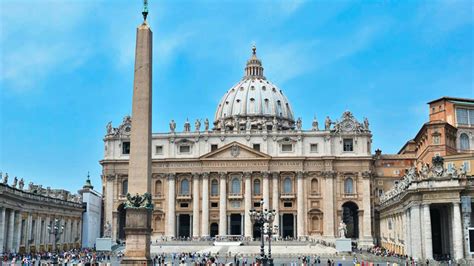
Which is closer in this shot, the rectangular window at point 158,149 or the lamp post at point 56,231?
the lamp post at point 56,231

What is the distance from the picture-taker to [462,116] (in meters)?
62.4

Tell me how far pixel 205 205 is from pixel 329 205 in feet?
50.5

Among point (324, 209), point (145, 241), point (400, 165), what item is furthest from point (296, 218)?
point (145, 241)

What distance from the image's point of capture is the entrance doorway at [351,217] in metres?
78.2

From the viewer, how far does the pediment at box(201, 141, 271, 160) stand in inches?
3009

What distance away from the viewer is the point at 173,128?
79750 millimetres

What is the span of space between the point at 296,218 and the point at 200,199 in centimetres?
1232

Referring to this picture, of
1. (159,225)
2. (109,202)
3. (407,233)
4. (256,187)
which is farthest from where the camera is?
(109,202)

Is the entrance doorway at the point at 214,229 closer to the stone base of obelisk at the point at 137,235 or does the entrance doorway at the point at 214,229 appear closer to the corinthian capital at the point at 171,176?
the corinthian capital at the point at 171,176

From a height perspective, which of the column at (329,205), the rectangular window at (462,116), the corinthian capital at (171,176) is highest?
the rectangular window at (462,116)

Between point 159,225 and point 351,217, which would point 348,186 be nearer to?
point 351,217

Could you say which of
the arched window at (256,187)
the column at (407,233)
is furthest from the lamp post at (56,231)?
the arched window at (256,187)

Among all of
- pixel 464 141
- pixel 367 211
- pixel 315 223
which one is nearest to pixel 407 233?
pixel 464 141

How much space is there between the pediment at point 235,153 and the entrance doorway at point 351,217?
42.2ft
